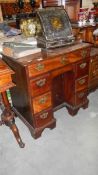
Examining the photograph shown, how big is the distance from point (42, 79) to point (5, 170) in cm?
88

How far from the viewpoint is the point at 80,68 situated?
1850 millimetres

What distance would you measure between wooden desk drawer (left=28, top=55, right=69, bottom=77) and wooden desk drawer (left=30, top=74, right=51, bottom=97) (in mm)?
62

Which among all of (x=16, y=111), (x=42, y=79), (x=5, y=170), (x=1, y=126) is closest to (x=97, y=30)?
(x=42, y=79)

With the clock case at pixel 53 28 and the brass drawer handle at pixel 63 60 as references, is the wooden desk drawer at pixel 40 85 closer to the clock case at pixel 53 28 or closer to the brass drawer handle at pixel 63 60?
the brass drawer handle at pixel 63 60

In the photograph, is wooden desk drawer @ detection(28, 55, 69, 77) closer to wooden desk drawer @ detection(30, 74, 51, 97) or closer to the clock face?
wooden desk drawer @ detection(30, 74, 51, 97)

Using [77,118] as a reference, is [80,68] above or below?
above

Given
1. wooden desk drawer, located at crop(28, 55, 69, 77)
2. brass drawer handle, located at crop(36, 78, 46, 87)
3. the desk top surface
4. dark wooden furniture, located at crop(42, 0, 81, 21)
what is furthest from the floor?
dark wooden furniture, located at crop(42, 0, 81, 21)

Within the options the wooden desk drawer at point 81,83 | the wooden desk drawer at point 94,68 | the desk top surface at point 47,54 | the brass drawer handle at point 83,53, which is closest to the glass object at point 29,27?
the desk top surface at point 47,54

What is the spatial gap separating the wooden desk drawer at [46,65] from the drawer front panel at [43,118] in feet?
1.49

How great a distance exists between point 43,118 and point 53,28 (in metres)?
0.90

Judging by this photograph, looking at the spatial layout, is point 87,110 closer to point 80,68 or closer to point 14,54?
point 80,68

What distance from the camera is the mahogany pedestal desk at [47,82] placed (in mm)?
1481

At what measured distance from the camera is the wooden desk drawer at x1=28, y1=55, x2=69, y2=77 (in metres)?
1.43

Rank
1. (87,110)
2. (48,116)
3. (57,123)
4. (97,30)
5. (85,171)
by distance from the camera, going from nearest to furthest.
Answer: (85,171) → (48,116) → (57,123) → (87,110) → (97,30)
